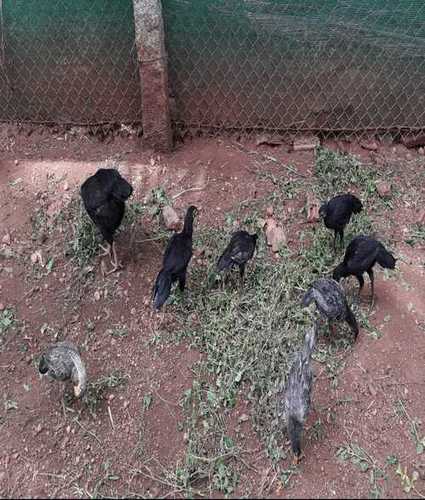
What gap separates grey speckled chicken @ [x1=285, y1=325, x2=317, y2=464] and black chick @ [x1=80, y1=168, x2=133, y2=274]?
6.17ft

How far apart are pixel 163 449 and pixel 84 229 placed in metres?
2.13

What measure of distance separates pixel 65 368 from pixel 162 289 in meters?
0.88

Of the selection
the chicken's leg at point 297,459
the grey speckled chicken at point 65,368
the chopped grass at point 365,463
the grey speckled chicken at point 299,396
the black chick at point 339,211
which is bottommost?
the grey speckled chicken at point 65,368

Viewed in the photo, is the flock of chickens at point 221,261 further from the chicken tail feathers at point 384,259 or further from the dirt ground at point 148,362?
the dirt ground at point 148,362

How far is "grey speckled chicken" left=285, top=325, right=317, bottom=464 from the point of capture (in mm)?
3094

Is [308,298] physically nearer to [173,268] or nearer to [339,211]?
[339,211]

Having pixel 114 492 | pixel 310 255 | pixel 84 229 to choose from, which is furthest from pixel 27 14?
pixel 114 492

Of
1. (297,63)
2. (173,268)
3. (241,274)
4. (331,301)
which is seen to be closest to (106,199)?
(173,268)

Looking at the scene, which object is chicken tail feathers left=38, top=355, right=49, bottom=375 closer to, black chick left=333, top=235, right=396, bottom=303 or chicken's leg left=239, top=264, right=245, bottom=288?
chicken's leg left=239, top=264, right=245, bottom=288

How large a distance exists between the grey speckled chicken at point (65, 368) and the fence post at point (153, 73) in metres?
2.67

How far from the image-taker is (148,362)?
12.9 ft

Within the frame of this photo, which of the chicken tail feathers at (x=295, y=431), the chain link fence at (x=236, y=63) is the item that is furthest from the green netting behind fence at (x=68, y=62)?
the chicken tail feathers at (x=295, y=431)

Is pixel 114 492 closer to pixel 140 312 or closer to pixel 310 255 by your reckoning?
pixel 140 312

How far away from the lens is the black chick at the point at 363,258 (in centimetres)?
398
